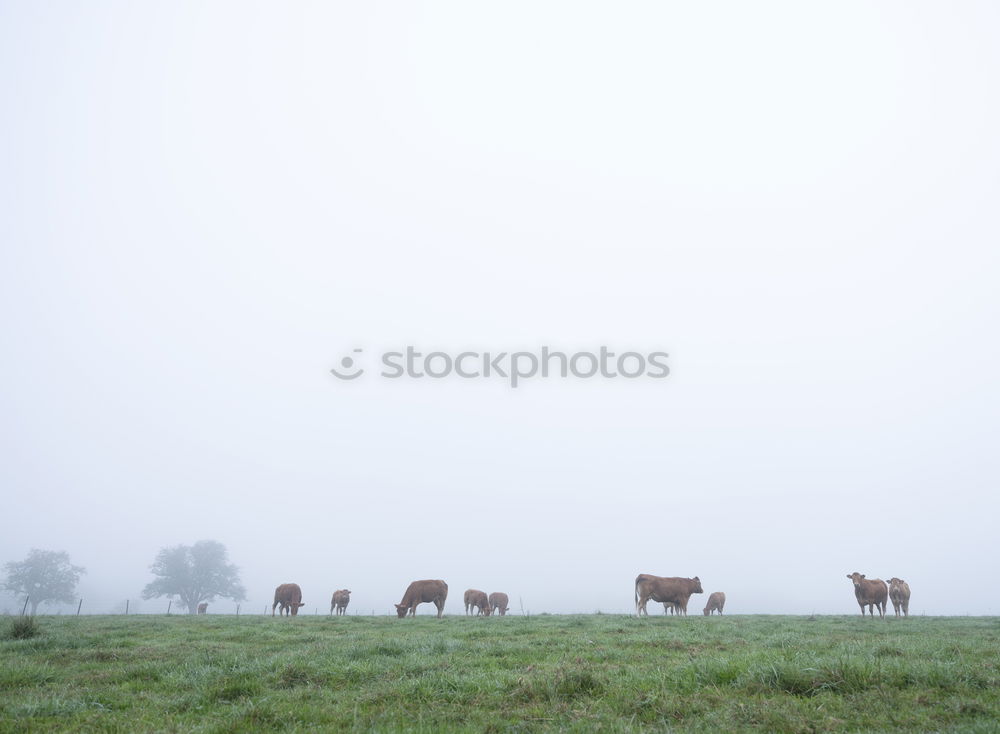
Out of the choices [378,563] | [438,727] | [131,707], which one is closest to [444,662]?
[438,727]

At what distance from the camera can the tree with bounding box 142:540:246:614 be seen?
7025cm

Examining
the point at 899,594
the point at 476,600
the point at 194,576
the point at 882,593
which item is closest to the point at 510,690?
the point at 882,593

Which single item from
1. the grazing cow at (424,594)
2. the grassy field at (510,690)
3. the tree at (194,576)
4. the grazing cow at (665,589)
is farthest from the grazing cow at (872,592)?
the tree at (194,576)

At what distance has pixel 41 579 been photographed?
6862cm

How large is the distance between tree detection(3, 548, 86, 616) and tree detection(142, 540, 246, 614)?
9423 mm

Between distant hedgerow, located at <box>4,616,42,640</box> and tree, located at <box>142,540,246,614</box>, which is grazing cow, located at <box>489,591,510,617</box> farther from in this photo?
tree, located at <box>142,540,246,614</box>

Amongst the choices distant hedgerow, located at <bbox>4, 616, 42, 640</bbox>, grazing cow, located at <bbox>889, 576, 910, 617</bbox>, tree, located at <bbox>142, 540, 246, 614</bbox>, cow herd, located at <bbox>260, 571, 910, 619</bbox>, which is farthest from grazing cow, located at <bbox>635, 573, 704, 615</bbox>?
tree, located at <bbox>142, 540, 246, 614</bbox>

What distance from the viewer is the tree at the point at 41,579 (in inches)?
2675

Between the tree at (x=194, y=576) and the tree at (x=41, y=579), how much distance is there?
30.9 ft

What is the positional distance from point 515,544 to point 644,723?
7620 inches

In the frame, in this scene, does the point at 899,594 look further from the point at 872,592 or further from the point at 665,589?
the point at 665,589

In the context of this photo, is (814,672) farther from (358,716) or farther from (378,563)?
(378,563)

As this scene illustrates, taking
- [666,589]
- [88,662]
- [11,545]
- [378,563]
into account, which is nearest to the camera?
[88,662]

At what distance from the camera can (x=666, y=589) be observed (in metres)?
29.3
